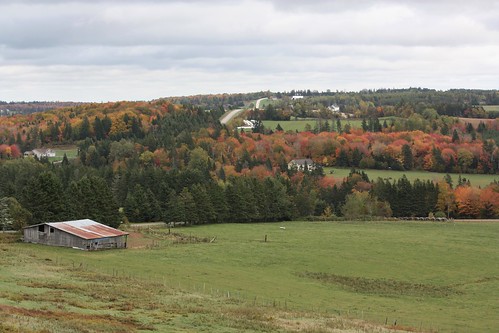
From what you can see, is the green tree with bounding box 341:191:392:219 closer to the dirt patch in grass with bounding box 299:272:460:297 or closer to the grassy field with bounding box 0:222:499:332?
the grassy field with bounding box 0:222:499:332

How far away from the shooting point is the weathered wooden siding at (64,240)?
69.1m

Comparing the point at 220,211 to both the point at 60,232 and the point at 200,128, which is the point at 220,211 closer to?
the point at 60,232

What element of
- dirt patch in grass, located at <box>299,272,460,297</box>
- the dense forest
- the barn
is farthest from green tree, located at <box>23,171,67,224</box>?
dirt patch in grass, located at <box>299,272,460,297</box>

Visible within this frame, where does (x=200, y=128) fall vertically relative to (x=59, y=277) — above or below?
above

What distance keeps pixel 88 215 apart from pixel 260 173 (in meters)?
76.9

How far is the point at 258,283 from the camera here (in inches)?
2101

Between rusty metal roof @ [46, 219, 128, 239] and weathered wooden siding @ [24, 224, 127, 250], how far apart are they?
1.37ft

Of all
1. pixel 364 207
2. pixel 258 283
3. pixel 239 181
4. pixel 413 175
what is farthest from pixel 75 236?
pixel 413 175

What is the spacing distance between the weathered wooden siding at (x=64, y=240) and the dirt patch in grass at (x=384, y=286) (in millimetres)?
22630

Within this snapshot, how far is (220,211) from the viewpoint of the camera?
101 metres

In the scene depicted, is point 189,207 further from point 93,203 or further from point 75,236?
point 75,236

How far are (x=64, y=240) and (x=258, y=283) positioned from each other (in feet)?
86.9

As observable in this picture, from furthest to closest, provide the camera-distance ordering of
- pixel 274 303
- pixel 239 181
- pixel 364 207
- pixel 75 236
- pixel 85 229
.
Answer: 1. pixel 364 207
2. pixel 239 181
3. pixel 85 229
4. pixel 75 236
5. pixel 274 303

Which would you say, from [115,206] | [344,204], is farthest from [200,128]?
[115,206]
